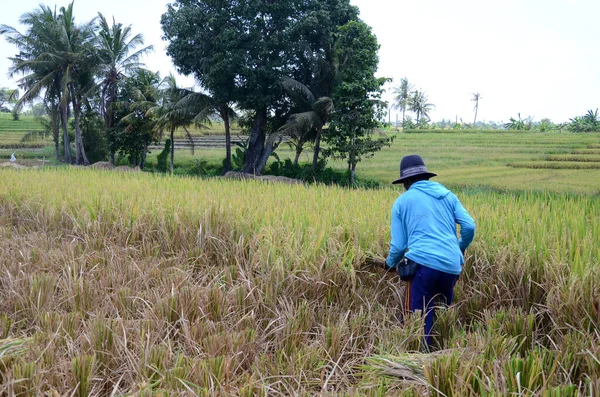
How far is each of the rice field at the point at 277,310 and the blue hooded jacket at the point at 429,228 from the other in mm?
367

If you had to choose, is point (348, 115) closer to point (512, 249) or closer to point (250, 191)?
point (250, 191)

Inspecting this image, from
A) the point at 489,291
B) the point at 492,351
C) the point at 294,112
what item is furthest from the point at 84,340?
the point at 294,112

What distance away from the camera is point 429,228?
287 centimetres

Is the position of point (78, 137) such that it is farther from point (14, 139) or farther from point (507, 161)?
point (507, 161)

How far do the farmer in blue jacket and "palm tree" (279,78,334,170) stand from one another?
1276cm

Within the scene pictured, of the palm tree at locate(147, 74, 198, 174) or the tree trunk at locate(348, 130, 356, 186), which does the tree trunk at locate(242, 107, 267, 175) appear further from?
the tree trunk at locate(348, 130, 356, 186)

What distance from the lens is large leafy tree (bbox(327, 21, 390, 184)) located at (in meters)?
15.0

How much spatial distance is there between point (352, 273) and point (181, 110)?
16.3 metres

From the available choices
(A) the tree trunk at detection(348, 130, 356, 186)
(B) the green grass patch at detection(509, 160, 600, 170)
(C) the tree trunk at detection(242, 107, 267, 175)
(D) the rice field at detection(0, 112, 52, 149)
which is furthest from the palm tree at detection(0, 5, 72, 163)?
(B) the green grass patch at detection(509, 160, 600, 170)

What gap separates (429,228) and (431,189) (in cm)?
24

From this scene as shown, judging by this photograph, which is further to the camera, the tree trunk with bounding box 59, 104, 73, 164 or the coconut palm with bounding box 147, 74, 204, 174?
the tree trunk with bounding box 59, 104, 73, 164

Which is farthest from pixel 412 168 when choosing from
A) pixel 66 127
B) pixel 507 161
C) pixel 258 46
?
pixel 66 127

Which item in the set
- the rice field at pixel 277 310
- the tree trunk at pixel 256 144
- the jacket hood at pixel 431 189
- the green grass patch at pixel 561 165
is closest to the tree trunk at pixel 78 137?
the tree trunk at pixel 256 144

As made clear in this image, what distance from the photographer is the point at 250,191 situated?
707 centimetres
